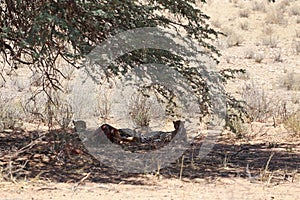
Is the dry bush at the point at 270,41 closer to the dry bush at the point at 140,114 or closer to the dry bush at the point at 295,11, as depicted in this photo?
the dry bush at the point at 295,11

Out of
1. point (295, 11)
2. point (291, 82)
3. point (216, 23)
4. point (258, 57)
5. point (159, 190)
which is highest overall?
point (295, 11)

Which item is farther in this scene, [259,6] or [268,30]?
[259,6]

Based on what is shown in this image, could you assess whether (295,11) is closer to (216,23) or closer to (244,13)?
(244,13)

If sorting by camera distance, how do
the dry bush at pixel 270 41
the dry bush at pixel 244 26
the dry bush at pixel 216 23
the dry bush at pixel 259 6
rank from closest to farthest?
the dry bush at pixel 270 41, the dry bush at pixel 244 26, the dry bush at pixel 216 23, the dry bush at pixel 259 6

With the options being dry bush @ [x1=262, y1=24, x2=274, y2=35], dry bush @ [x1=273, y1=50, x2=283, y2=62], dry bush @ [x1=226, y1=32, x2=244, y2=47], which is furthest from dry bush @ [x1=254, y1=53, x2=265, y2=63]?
dry bush @ [x1=262, y1=24, x2=274, y2=35]

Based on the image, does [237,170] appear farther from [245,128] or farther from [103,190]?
[245,128]

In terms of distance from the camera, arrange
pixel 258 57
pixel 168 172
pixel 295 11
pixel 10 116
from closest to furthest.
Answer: pixel 168 172 → pixel 10 116 → pixel 258 57 → pixel 295 11

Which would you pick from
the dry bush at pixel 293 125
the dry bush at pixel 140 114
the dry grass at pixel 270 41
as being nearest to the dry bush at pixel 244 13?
the dry grass at pixel 270 41

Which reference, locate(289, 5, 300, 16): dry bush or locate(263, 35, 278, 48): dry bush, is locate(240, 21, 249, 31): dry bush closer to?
locate(289, 5, 300, 16): dry bush

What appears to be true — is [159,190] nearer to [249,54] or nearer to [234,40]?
[249,54]

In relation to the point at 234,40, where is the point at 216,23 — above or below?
above

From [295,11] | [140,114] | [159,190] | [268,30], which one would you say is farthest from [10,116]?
[295,11]

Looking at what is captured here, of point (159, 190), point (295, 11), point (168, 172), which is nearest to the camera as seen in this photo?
point (159, 190)

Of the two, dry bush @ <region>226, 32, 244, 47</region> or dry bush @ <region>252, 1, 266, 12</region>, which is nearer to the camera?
dry bush @ <region>226, 32, 244, 47</region>
